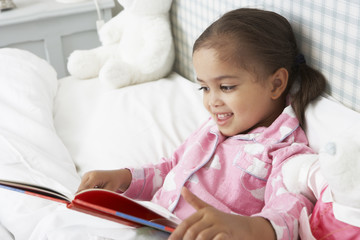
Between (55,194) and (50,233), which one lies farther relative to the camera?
(50,233)

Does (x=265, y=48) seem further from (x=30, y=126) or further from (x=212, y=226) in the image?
(x=30, y=126)

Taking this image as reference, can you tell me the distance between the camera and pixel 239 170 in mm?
1035

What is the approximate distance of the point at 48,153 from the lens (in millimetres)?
1358

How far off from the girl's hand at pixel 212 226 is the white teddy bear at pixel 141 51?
984mm

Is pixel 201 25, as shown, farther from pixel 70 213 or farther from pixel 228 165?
pixel 70 213

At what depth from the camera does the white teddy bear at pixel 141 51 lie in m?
1.68

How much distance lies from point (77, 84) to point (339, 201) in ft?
4.11

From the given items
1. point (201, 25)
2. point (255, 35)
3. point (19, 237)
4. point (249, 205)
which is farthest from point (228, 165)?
point (201, 25)

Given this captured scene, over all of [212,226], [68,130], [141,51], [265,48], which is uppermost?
[265,48]

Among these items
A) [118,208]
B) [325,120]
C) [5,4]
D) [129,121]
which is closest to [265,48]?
[325,120]

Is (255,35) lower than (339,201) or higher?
higher

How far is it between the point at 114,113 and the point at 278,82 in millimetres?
622

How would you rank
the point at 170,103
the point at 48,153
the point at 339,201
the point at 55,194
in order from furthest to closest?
the point at 170,103, the point at 48,153, the point at 55,194, the point at 339,201

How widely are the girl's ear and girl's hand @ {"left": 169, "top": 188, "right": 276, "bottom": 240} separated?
1.24ft
